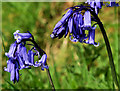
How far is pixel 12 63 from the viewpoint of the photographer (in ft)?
6.47

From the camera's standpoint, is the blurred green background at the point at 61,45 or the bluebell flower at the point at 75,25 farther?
the blurred green background at the point at 61,45

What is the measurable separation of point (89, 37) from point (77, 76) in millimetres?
1361

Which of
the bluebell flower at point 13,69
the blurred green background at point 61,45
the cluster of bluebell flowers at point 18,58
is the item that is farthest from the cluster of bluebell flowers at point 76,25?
the blurred green background at point 61,45

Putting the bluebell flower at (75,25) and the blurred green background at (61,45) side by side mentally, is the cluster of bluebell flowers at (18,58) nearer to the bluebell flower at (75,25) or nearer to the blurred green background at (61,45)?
the bluebell flower at (75,25)

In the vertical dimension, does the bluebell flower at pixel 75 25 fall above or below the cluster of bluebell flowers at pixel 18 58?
above

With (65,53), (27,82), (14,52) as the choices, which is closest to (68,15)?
(14,52)

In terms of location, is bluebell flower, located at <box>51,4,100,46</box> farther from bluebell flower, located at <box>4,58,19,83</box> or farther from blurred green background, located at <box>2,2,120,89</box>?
blurred green background, located at <box>2,2,120,89</box>

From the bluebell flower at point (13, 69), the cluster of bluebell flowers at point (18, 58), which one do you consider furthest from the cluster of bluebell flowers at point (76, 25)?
the bluebell flower at point (13, 69)

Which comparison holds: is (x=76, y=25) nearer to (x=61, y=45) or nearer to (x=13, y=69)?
(x=13, y=69)

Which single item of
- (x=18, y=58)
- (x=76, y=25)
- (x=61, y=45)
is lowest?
(x=61, y=45)

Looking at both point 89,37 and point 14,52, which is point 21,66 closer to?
point 14,52

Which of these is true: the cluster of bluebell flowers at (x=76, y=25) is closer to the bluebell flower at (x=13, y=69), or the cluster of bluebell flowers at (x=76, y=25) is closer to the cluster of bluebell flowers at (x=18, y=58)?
the cluster of bluebell flowers at (x=18, y=58)

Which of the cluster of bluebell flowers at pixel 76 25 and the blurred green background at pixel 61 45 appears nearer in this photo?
the cluster of bluebell flowers at pixel 76 25

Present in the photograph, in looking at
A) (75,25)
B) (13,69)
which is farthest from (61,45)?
(13,69)
